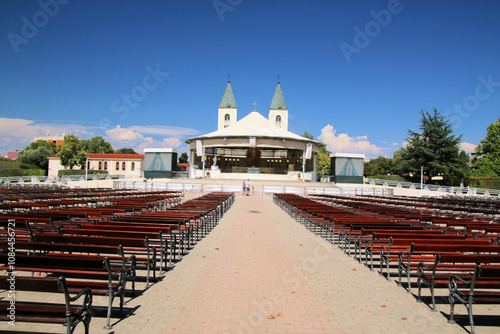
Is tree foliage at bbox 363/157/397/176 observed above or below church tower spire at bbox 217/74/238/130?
below

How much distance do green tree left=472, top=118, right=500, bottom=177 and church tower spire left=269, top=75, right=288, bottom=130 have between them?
4289 centimetres

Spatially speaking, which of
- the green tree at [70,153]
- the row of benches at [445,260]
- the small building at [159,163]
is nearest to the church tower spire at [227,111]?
the green tree at [70,153]

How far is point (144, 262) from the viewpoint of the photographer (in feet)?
18.6

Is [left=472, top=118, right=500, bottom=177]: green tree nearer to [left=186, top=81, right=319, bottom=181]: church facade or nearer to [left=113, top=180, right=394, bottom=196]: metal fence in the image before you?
[left=186, top=81, right=319, bottom=181]: church facade

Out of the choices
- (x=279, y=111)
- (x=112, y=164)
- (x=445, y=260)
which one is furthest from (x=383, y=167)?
(x=445, y=260)

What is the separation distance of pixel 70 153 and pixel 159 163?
113 ft

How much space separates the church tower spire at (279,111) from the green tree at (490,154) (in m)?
42.9

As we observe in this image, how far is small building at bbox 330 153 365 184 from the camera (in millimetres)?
44875

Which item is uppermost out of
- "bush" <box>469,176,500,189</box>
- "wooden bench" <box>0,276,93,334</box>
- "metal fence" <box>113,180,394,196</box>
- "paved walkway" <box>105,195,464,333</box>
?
"bush" <box>469,176,500,189</box>

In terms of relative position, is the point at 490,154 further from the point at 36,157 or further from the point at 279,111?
the point at 36,157

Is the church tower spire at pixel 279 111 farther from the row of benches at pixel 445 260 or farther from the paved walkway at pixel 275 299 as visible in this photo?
the paved walkway at pixel 275 299

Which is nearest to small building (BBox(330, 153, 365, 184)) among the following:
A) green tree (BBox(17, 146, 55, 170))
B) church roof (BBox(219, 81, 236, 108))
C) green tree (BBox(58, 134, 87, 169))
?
church roof (BBox(219, 81, 236, 108))

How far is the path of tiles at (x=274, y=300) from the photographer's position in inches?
156

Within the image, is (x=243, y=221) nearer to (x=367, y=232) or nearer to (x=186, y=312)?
(x=367, y=232)
